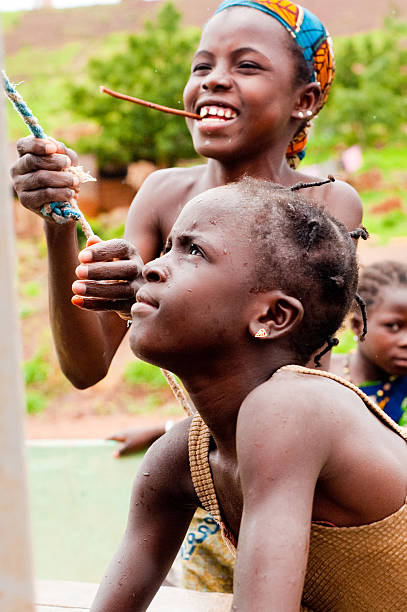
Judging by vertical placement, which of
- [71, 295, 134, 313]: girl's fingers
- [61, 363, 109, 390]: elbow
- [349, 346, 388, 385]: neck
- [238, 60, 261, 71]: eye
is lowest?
[349, 346, 388, 385]: neck

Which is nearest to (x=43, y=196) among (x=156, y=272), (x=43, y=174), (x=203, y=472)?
(x=43, y=174)

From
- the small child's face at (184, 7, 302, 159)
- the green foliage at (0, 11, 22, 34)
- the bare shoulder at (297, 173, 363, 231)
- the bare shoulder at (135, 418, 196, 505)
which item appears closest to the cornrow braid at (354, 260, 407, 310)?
the bare shoulder at (297, 173, 363, 231)

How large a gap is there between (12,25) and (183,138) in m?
11.3

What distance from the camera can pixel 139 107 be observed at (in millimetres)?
9289

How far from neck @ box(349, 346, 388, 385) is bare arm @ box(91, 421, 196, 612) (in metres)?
1.61

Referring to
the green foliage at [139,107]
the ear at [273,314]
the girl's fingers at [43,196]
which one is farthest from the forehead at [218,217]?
the green foliage at [139,107]

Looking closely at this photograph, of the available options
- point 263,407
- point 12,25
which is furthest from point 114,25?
point 263,407

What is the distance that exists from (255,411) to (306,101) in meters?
1.16

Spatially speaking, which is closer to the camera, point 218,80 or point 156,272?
point 156,272

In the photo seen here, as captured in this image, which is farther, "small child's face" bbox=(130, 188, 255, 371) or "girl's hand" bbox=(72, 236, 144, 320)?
"girl's hand" bbox=(72, 236, 144, 320)

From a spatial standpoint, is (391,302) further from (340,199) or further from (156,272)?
(156,272)

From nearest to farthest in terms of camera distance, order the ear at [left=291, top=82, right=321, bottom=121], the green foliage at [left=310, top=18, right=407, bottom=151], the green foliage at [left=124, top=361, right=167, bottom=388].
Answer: the ear at [left=291, top=82, right=321, bottom=121]
the green foliage at [left=124, top=361, right=167, bottom=388]
the green foliage at [left=310, top=18, right=407, bottom=151]

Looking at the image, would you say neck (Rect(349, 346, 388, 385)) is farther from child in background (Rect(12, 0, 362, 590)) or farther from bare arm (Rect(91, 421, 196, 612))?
bare arm (Rect(91, 421, 196, 612))

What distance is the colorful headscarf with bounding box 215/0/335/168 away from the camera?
2178 millimetres
